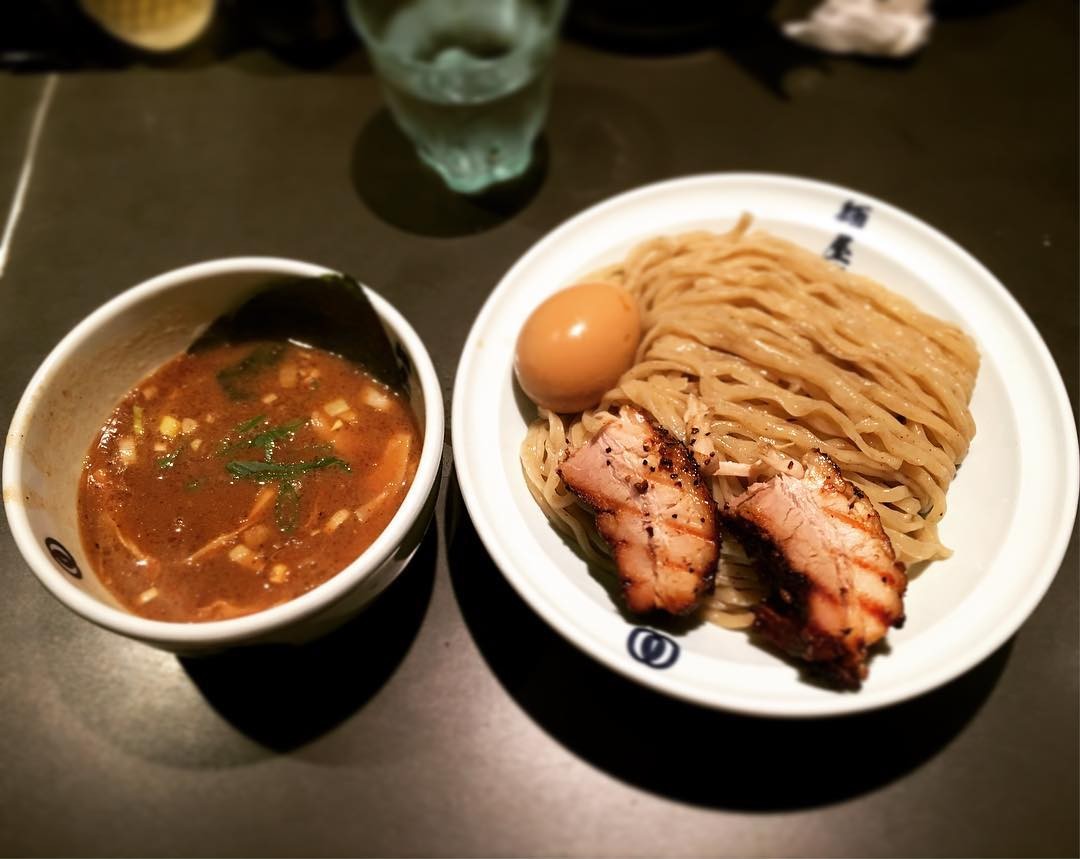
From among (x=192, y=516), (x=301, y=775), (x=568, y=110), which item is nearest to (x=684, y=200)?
(x=568, y=110)

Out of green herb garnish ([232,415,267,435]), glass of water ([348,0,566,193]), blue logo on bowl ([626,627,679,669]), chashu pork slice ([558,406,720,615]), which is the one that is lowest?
green herb garnish ([232,415,267,435])

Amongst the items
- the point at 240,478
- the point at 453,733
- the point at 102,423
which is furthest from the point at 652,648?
the point at 102,423

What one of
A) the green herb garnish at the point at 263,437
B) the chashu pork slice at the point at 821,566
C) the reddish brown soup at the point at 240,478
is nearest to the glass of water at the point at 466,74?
the reddish brown soup at the point at 240,478

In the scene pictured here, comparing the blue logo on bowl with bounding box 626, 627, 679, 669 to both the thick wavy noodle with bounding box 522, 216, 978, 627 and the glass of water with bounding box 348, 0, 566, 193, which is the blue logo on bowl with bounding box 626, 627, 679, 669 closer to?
the thick wavy noodle with bounding box 522, 216, 978, 627

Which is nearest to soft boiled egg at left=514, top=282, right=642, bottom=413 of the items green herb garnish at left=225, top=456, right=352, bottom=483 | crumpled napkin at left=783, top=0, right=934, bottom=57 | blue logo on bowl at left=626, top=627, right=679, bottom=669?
green herb garnish at left=225, top=456, right=352, bottom=483

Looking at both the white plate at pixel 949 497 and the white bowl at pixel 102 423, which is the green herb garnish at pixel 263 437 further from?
the white plate at pixel 949 497

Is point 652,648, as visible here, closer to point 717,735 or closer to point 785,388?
point 717,735
